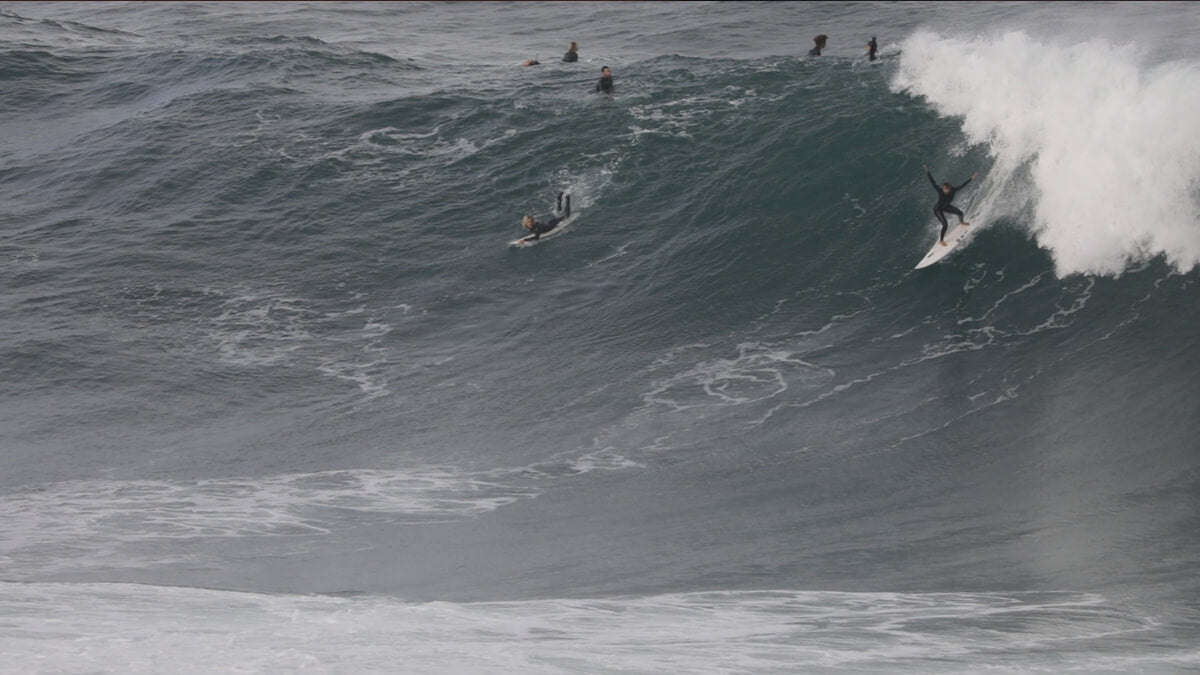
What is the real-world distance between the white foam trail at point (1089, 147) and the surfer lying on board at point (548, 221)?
25.4ft

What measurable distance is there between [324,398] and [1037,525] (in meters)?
12.0

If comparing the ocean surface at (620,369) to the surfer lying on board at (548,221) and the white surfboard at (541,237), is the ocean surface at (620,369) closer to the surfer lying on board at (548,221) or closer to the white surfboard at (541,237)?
the white surfboard at (541,237)

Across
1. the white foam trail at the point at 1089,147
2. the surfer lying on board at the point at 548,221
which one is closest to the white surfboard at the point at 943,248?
the white foam trail at the point at 1089,147

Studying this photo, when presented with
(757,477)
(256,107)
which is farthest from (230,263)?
(757,477)

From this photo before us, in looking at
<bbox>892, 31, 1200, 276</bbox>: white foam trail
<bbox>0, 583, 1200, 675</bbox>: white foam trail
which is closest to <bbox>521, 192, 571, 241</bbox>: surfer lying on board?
<bbox>892, 31, 1200, 276</bbox>: white foam trail

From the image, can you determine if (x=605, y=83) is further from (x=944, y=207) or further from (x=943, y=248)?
(x=943, y=248)

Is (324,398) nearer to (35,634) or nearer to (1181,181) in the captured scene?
(35,634)

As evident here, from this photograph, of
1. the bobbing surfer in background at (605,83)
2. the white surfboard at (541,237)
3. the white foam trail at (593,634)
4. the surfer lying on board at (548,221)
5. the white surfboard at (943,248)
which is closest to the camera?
the white foam trail at (593,634)

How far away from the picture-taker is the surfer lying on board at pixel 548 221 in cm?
2783

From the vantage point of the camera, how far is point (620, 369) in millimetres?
22594

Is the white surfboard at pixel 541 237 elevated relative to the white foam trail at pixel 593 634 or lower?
elevated

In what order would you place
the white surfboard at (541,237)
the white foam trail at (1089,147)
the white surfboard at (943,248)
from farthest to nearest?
the white surfboard at (541,237)
the white surfboard at (943,248)
the white foam trail at (1089,147)

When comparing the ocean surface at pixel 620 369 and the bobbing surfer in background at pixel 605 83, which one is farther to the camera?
the bobbing surfer in background at pixel 605 83

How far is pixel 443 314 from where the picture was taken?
26.0 meters
